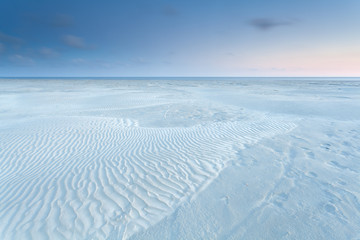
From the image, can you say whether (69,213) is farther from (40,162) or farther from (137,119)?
(137,119)

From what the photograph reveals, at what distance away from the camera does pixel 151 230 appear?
9.62ft

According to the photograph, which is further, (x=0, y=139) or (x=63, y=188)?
(x=0, y=139)

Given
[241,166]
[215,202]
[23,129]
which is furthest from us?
[23,129]

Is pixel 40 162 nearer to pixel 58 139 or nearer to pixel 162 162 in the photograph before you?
pixel 58 139

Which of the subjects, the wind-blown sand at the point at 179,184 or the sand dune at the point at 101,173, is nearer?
the wind-blown sand at the point at 179,184

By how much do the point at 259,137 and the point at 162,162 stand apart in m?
3.90

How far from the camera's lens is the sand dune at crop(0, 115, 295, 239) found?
121 inches

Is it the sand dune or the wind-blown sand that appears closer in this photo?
the wind-blown sand

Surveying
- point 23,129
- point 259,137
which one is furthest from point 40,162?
point 259,137

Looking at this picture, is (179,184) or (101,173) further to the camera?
(101,173)

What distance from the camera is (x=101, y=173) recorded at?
4512mm

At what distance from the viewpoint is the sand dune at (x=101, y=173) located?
307 cm

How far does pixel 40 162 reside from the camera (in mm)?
5160

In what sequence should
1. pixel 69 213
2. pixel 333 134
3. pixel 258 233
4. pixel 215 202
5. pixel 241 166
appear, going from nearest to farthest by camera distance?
pixel 258 233
pixel 69 213
pixel 215 202
pixel 241 166
pixel 333 134
